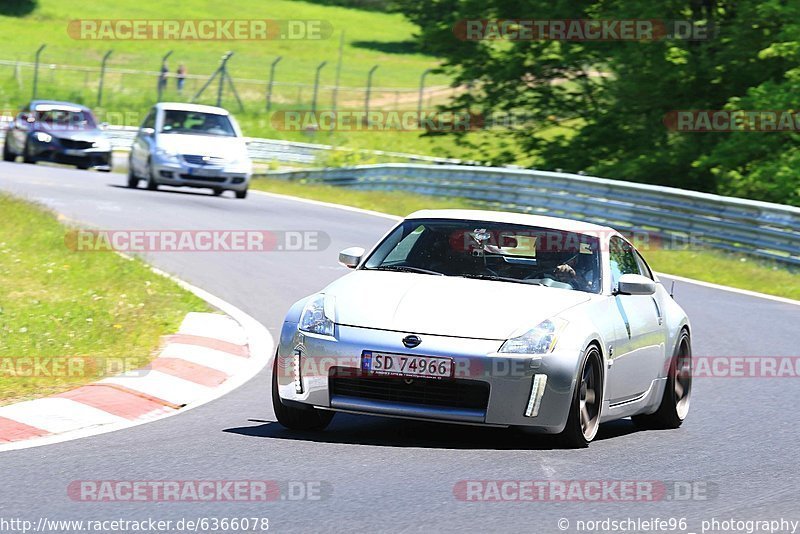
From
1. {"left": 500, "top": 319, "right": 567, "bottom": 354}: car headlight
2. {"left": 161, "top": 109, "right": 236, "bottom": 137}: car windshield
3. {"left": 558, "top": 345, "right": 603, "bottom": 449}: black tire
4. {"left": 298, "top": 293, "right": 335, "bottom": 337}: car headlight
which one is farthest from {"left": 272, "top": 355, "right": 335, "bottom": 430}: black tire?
{"left": 161, "top": 109, "right": 236, "bottom": 137}: car windshield

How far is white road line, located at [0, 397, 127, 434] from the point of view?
812 centimetres

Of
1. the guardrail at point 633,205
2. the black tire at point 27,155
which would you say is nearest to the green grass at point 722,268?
the guardrail at point 633,205

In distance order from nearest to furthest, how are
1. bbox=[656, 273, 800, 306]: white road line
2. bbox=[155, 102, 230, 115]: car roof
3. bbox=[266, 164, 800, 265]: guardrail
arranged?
bbox=[656, 273, 800, 306]: white road line → bbox=[266, 164, 800, 265]: guardrail → bbox=[155, 102, 230, 115]: car roof

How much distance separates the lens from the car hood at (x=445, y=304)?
26.0ft

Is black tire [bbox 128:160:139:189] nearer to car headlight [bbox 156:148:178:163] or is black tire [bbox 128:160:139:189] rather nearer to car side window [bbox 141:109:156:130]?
car side window [bbox 141:109:156:130]

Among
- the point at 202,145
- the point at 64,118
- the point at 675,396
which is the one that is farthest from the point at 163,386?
the point at 64,118

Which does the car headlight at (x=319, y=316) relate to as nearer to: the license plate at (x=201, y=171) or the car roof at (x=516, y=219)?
the car roof at (x=516, y=219)

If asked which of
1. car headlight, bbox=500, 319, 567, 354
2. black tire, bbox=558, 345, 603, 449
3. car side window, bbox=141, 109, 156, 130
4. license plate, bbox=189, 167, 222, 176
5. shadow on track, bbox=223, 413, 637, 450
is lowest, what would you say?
license plate, bbox=189, 167, 222, 176

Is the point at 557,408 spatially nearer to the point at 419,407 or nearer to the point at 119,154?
the point at 419,407

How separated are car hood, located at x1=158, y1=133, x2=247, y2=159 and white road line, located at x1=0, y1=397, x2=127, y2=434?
1686cm

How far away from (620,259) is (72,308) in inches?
186

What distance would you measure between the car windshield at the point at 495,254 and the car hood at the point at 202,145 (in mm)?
16518

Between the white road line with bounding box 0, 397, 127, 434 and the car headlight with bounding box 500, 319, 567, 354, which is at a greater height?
the car headlight with bounding box 500, 319, 567, 354

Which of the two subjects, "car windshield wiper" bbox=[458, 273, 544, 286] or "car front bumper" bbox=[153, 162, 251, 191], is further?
"car front bumper" bbox=[153, 162, 251, 191]
